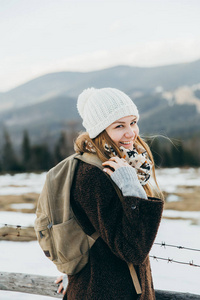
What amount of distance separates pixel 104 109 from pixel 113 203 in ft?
1.74

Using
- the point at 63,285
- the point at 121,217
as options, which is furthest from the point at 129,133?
the point at 63,285

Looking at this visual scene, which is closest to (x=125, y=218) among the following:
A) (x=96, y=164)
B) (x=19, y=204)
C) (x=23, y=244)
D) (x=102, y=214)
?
(x=102, y=214)

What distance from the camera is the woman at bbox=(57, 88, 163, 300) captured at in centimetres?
142

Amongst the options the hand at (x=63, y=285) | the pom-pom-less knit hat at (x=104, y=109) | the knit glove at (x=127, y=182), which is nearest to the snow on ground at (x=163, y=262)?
the hand at (x=63, y=285)

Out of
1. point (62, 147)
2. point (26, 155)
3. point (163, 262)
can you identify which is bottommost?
point (26, 155)

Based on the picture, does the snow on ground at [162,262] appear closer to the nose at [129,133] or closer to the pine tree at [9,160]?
the nose at [129,133]

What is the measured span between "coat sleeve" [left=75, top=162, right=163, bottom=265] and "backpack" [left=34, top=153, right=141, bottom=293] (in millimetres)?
115

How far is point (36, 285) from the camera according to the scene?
2744 millimetres

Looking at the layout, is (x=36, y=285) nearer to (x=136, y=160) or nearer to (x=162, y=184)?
(x=136, y=160)

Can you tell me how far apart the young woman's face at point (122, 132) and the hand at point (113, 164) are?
14 cm

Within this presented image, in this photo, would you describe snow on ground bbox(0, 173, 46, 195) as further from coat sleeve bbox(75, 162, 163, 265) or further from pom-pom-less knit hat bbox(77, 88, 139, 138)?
coat sleeve bbox(75, 162, 163, 265)

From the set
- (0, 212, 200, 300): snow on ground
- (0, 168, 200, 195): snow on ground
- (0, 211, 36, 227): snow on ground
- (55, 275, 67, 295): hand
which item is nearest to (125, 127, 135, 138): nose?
(55, 275, 67, 295): hand

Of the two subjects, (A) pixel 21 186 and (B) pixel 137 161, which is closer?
(B) pixel 137 161

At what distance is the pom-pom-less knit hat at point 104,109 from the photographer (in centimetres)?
166
